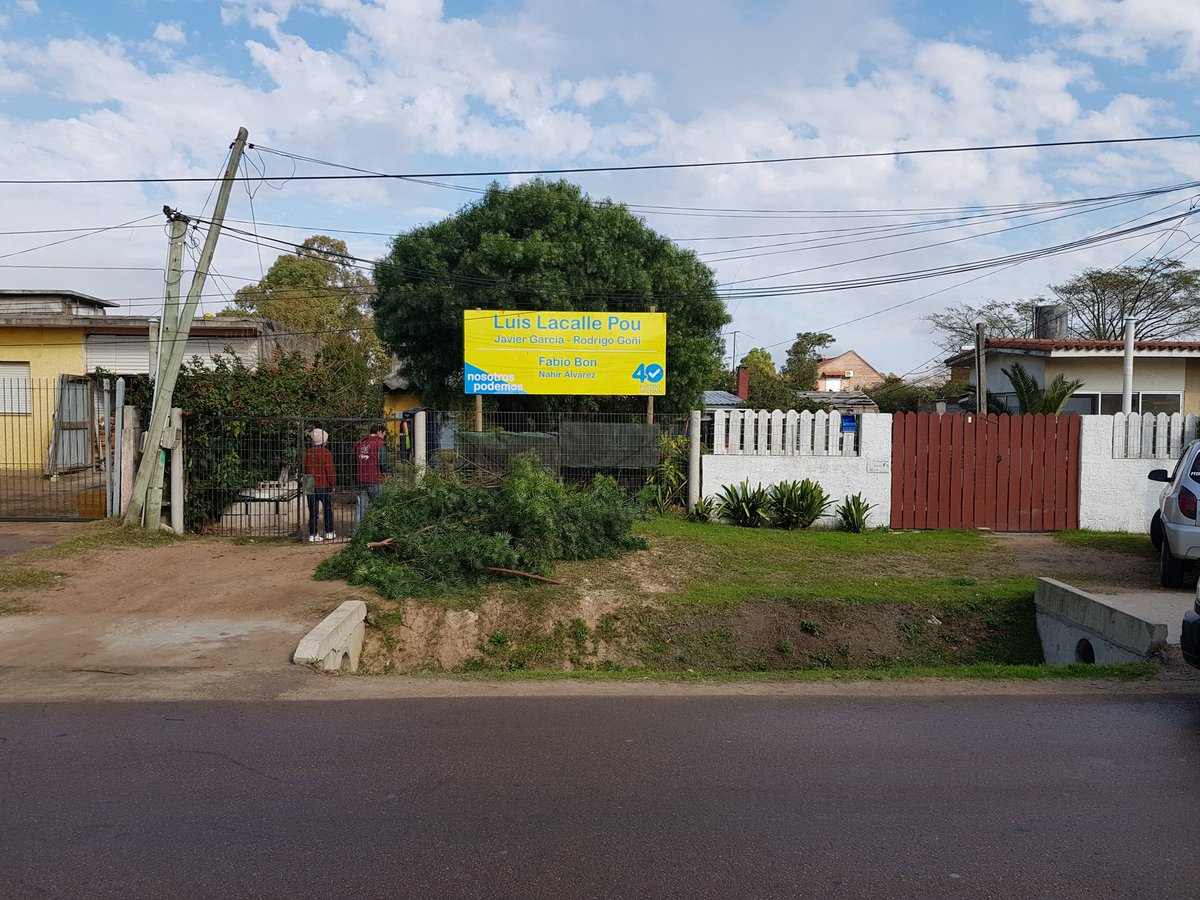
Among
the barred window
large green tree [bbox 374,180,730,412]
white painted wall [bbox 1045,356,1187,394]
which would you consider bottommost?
the barred window

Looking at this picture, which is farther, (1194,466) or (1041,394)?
(1041,394)

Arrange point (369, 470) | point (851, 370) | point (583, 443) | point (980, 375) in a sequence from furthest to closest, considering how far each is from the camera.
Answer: point (851, 370)
point (980, 375)
point (583, 443)
point (369, 470)

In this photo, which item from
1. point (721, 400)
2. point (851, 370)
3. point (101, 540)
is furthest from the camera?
point (851, 370)

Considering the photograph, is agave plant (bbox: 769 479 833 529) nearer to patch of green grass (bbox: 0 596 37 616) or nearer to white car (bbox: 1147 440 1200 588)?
white car (bbox: 1147 440 1200 588)

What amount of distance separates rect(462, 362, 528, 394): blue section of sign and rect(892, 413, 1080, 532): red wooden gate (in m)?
6.73

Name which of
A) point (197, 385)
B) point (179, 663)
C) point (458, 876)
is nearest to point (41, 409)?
point (197, 385)

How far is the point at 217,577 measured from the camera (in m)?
11.1

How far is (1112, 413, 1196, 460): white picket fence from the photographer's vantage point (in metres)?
15.4

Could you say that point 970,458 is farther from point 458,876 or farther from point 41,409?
point 41,409

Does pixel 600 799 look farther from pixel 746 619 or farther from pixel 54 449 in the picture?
pixel 54 449

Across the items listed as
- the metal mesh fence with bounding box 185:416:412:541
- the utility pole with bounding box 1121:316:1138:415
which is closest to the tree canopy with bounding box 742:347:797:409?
the utility pole with bounding box 1121:316:1138:415

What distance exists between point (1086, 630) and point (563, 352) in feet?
33.0

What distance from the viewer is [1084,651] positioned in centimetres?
935

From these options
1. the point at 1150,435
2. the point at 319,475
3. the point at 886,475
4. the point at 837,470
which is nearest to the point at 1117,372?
the point at 1150,435
